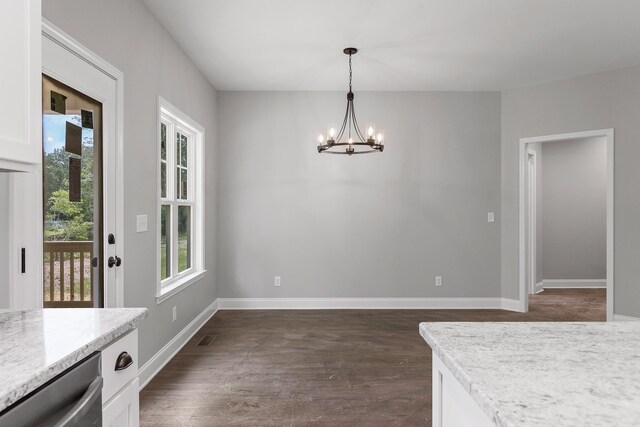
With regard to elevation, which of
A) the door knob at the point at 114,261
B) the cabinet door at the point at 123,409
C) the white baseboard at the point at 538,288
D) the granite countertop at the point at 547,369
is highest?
the door knob at the point at 114,261

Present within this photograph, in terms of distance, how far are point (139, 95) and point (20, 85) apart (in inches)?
65.0

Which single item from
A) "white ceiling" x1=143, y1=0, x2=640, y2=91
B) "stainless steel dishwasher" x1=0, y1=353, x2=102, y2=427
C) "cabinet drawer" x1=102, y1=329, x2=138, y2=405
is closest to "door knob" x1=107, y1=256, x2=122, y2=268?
"cabinet drawer" x1=102, y1=329, x2=138, y2=405

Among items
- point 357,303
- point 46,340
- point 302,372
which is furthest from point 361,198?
point 46,340

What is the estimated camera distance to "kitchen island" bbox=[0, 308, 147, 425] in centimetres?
89

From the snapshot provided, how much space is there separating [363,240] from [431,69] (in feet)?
7.11

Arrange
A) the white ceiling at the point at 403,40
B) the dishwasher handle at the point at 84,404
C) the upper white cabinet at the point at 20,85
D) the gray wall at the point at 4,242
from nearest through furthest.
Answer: the dishwasher handle at the point at 84,404
the upper white cabinet at the point at 20,85
the gray wall at the point at 4,242
the white ceiling at the point at 403,40

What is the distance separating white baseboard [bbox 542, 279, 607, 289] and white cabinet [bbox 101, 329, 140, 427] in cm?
656

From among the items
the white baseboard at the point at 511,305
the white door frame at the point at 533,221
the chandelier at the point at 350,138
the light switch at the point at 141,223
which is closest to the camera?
the light switch at the point at 141,223

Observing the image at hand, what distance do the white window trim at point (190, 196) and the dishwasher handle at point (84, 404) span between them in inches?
79.0

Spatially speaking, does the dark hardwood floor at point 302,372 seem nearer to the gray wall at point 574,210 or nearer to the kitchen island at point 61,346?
the kitchen island at point 61,346

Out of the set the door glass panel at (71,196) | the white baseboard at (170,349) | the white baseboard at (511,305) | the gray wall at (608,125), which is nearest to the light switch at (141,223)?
the door glass panel at (71,196)

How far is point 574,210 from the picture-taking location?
20.4 feet

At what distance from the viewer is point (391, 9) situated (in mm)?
2871

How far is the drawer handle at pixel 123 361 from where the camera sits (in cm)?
124
